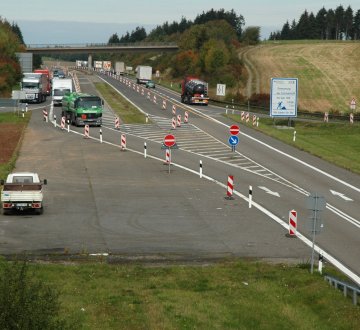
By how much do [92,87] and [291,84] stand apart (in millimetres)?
56351

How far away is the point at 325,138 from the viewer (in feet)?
186

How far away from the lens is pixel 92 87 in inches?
4373

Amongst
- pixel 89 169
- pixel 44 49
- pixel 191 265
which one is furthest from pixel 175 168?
pixel 44 49

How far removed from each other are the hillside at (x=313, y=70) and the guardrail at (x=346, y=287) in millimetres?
67273

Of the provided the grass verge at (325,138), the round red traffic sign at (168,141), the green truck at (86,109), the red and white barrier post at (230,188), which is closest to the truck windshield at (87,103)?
the green truck at (86,109)

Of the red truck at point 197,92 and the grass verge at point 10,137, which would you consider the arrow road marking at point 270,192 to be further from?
the red truck at point 197,92

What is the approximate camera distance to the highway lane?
82.7ft

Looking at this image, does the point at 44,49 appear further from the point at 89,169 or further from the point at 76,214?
the point at 76,214

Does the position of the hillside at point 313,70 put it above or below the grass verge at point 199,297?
above

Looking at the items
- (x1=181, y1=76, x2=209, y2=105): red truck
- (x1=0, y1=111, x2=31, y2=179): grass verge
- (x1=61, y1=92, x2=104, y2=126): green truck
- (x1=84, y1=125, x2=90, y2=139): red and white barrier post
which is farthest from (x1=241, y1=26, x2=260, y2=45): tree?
(x1=84, y1=125, x2=90, y2=139): red and white barrier post

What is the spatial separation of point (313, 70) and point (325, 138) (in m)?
70.5

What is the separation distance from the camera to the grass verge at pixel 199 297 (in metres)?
16.4

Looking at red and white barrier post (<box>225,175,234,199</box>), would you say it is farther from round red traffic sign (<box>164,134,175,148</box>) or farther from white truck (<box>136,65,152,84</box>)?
white truck (<box>136,65,152,84</box>)

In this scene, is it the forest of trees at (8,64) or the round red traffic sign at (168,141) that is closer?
the round red traffic sign at (168,141)
